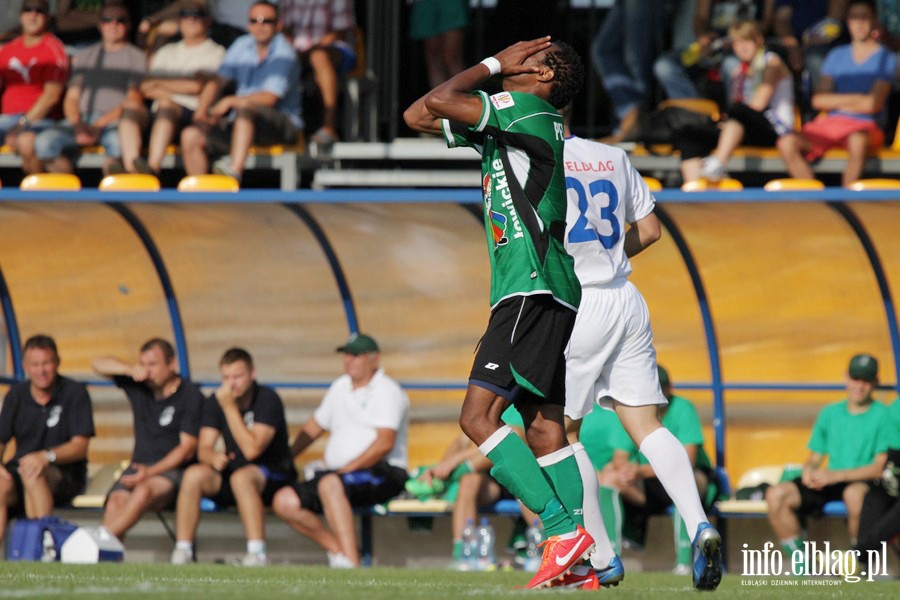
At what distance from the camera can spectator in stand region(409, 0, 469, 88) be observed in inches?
Answer: 483

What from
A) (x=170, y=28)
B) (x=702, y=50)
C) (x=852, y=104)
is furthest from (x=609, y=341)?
(x=170, y=28)

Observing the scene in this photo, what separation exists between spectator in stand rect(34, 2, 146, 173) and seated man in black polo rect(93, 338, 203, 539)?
2.02 metres

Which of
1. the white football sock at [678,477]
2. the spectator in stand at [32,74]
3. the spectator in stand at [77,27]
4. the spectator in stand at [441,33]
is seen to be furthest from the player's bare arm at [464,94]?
the spectator in stand at [77,27]

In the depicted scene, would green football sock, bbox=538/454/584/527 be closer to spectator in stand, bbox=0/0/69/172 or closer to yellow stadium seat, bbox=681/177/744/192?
yellow stadium seat, bbox=681/177/744/192

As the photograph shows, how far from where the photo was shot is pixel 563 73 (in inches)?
210

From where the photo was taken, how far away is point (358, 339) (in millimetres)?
9750

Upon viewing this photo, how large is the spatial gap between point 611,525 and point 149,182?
11.7ft

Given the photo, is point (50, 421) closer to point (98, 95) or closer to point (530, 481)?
point (98, 95)

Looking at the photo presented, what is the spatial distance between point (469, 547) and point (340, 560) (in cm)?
75

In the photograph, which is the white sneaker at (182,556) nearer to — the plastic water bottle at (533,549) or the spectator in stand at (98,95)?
the plastic water bottle at (533,549)

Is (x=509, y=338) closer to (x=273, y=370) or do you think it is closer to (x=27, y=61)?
(x=273, y=370)

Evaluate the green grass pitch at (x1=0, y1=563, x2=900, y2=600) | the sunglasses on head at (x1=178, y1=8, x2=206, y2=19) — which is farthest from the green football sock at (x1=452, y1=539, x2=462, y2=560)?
the sunglasses on head at (x1=178, y1=8, x2=206, y2=19)

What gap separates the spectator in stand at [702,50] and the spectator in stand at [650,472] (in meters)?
3.39

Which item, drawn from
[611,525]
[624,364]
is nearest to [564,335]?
[624,364]
